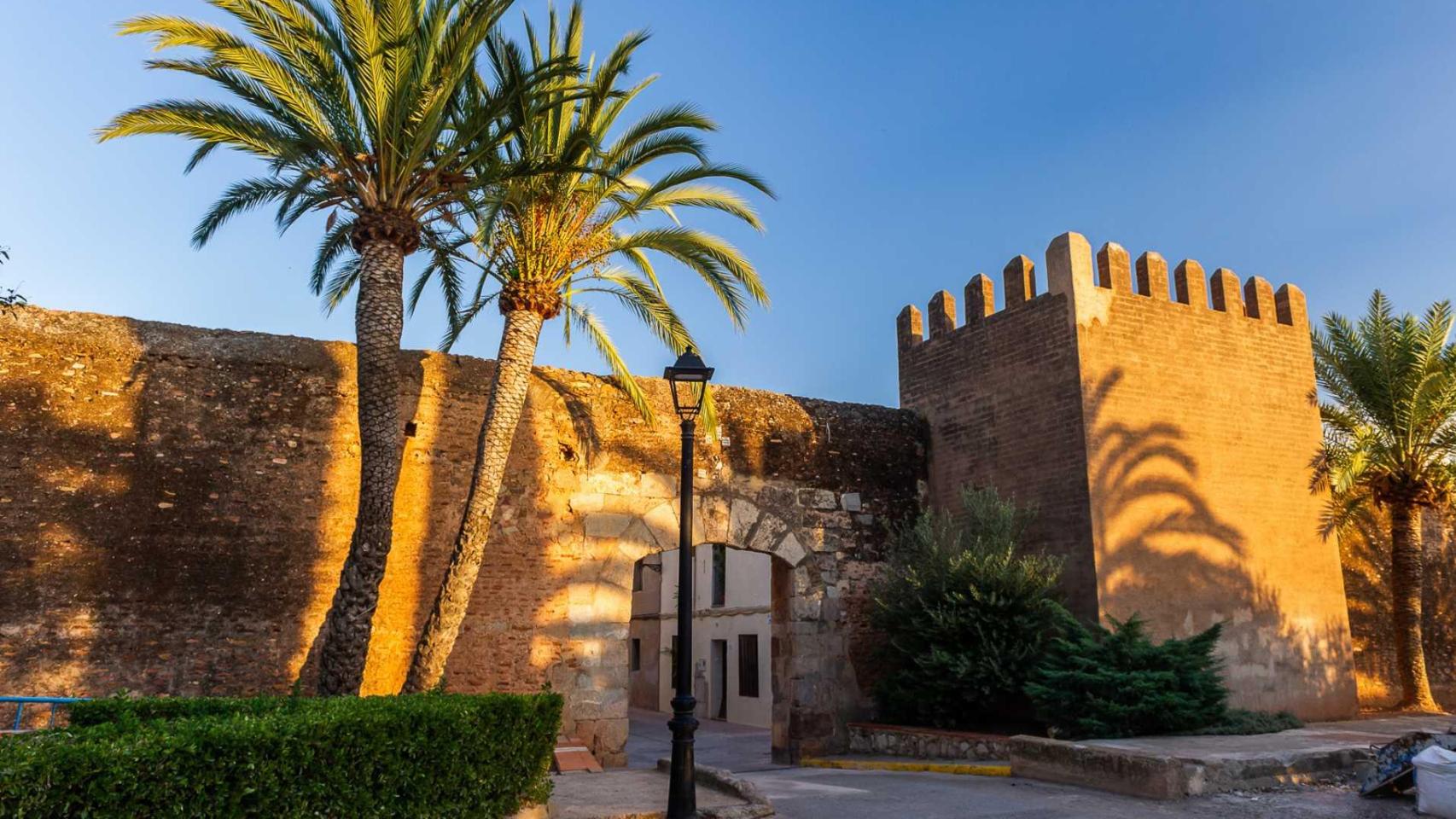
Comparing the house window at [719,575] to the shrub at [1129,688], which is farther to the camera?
the house window at [719,575]

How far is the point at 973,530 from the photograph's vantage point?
11.5 m

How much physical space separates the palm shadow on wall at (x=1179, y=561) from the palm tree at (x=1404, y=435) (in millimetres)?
2489

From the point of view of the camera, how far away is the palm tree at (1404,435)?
1349cm

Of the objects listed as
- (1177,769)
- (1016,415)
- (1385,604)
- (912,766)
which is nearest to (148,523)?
(912,766)

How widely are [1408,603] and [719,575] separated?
12687 mm

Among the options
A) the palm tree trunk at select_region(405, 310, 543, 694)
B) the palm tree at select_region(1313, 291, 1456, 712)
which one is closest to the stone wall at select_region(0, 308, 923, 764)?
the palm tree trunk at select_region(405, 310, 543, 694)

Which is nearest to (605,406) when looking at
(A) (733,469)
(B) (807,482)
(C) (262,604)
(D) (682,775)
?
(A) (733,469)

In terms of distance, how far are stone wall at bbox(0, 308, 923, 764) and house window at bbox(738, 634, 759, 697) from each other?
26.9 ft

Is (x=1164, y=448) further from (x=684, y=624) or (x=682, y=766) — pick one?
(x=682, y=766)

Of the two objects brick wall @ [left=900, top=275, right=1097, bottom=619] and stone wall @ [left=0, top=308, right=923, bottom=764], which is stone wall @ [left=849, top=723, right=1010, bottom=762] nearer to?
stone wall @ [left=0, top=308, right=923, bottom=764]

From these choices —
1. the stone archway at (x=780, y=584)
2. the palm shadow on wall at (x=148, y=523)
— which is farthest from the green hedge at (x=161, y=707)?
the stone archway at (x=780, y=584)

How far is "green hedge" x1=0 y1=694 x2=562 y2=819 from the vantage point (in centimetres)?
408

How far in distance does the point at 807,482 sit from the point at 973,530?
→ 202 centimetres

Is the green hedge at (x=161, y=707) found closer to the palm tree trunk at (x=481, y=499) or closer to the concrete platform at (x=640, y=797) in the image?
the concrete platform at (x=640, y=797)
